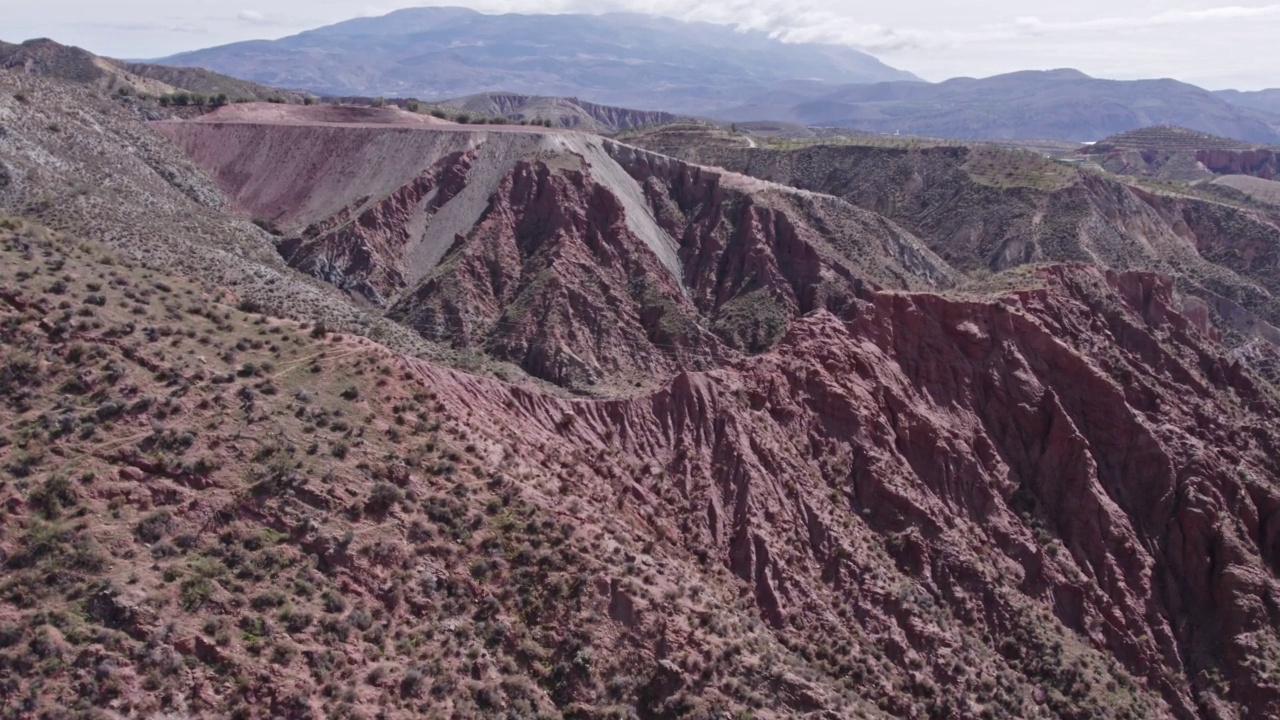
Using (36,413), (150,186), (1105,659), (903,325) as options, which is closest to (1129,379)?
(903,325)

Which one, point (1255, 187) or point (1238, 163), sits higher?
point (1238, 163)

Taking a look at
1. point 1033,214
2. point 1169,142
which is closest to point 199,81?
point 1033,214

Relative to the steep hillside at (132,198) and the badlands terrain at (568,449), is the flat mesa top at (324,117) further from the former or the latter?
the steep hillside at (132,198)

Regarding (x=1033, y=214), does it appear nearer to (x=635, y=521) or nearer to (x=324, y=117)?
(x=324, y=117)

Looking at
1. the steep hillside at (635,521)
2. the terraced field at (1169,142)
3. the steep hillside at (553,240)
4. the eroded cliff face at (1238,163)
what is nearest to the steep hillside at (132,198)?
the steep hillside at (553,240)

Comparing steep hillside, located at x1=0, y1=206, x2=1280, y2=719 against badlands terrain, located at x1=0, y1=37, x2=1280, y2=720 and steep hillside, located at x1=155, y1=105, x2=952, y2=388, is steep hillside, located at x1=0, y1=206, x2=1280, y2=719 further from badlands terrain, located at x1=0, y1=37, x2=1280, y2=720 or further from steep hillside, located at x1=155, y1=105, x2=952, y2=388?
steep hillside, located at x1=155, y1=105, x2=952, y2=388

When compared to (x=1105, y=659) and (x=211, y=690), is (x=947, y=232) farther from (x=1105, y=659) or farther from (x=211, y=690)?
(x=211, y=690)
